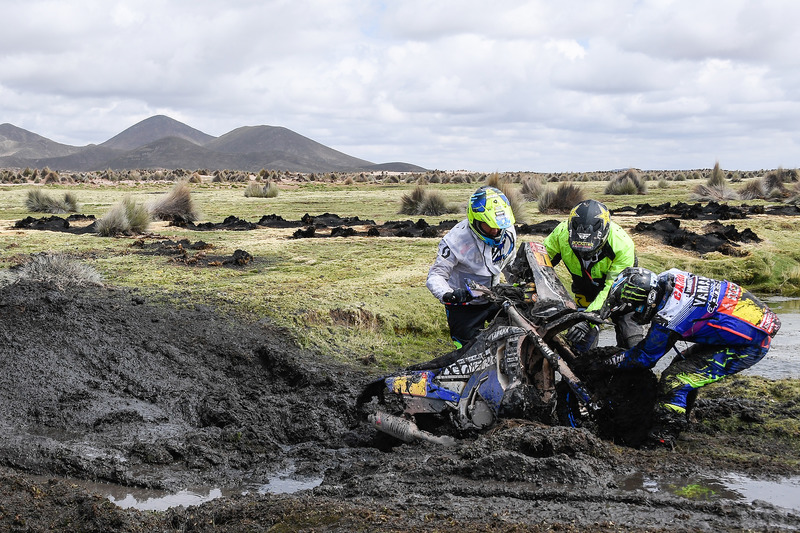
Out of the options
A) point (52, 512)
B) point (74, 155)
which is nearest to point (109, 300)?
point (52, 512)

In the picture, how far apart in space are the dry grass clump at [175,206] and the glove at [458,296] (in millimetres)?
18399

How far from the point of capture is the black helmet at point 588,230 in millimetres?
7516

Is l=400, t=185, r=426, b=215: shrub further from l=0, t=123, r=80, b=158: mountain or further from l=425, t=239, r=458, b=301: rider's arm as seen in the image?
l=0, t=123, r=80, b=158: mountain

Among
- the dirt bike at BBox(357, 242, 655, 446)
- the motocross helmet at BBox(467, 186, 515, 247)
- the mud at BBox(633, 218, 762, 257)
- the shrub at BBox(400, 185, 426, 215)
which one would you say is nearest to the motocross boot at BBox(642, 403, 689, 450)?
the dirt bike at BBox(357, 242, 655, 446)

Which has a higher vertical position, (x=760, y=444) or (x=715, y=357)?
(x=715, y=357)

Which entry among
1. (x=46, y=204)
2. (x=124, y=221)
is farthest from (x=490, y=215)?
(x=46, y=204)

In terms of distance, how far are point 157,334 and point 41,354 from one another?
1.42 m

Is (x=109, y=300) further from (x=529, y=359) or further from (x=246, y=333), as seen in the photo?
(x=529, y=359)

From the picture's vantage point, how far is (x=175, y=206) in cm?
2467

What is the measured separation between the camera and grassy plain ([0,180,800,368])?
1080cm

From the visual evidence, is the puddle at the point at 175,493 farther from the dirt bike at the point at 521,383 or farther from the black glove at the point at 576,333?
the black glove at the point at 576,333

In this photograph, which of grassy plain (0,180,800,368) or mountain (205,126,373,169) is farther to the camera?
mountain (205,126,373,169)

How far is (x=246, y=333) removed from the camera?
400 inches

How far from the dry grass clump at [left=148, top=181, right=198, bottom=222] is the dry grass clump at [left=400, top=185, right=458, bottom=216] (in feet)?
24.0
